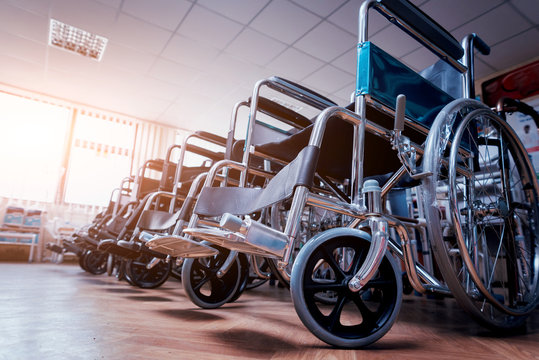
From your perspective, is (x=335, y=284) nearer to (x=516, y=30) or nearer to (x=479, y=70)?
(x=516, y=30)

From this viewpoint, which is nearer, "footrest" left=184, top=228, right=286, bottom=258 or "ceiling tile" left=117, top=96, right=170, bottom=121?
"footrest" left=184, top=228, right=286, bottom=258

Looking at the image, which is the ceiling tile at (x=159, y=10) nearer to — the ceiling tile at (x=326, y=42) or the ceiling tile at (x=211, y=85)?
the ceiling tile at (x=211, y=85)

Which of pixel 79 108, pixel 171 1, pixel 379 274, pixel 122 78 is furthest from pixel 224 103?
pixel 379 274

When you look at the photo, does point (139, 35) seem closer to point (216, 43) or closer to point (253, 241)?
point (216, 43)

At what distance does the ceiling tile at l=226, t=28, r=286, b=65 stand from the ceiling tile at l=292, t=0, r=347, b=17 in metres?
0.61

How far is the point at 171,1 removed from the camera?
3000mm

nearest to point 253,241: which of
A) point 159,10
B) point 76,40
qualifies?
point 159,10

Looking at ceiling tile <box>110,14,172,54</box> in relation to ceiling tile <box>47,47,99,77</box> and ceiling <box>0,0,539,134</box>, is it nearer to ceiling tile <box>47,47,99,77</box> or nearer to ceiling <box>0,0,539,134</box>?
ceiling <box>0,0,539,134</box>

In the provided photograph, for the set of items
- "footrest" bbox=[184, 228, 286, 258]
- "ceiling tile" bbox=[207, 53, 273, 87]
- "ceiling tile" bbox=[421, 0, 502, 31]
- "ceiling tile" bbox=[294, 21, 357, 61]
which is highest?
"ceiling tile" bbox=[421, 0, 502, 31]

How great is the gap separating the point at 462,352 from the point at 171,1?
131 inches

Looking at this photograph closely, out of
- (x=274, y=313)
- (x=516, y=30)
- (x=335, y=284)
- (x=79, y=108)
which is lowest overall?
(x=274, y=313)

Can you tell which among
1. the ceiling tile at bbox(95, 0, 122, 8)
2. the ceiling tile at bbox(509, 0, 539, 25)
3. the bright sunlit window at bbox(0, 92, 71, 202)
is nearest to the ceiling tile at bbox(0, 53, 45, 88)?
the bright sunlit window at bbox(0, 92, 71, 202)

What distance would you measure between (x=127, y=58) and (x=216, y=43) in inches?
47.0

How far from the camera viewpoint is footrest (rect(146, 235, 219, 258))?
3.04ft
